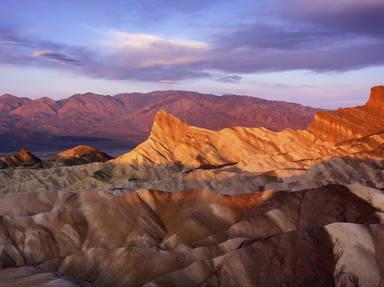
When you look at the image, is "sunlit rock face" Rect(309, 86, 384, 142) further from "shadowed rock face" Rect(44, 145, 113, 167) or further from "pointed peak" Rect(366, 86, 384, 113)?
"shadowed rock face" Rect(44, 145, 113, 167)

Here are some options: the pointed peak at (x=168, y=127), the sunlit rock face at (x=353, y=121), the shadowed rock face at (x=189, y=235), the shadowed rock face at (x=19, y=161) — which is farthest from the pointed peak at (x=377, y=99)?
the shadowed rock face at (x=19, y=161)

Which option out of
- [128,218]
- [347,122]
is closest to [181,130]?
[347,122]

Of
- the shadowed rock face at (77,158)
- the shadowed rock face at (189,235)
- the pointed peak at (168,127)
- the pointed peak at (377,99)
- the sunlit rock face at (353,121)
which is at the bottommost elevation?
the shadowed rock face at (77,158)

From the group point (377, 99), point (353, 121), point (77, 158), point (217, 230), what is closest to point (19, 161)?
point (77, 158)

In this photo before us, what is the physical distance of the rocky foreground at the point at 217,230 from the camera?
121ft

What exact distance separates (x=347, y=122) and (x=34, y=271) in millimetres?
80783

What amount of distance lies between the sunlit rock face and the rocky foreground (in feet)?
49.0

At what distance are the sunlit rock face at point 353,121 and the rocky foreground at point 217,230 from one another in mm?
14929

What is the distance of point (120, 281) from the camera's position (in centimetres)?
4069

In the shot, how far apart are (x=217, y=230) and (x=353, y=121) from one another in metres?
68.0

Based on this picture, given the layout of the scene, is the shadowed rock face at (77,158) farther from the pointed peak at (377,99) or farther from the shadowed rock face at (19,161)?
the pointed peak at (377,99)

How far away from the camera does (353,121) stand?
107875 mm

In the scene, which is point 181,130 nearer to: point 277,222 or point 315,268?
point 277,222

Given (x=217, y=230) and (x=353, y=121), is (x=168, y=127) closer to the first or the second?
(x=353, y=121)
